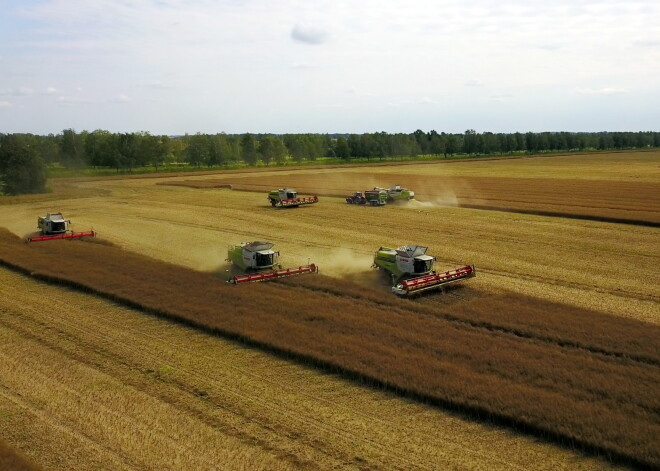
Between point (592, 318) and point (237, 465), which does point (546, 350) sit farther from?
point (237, 465)

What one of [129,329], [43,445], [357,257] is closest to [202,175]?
[357,257]

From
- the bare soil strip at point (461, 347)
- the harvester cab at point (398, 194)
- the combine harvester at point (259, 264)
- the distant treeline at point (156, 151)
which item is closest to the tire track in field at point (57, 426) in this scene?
the bare soil strip at point (461, 347)

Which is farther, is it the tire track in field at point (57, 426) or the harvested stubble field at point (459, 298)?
the harvested stubble field at point (459, 298)

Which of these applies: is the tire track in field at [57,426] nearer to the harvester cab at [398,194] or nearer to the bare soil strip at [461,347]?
the bare soil strip at [461,347]

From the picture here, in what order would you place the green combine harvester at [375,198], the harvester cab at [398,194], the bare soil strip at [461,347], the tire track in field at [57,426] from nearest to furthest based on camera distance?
the tire track in field at [57,426]
the bare soil strip at [461,347]
the green combine harvester at [375,198]
the harvester cab at [398,194]

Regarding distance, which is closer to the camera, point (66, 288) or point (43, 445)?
point (43, 445)

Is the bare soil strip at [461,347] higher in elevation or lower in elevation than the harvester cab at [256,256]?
lower
